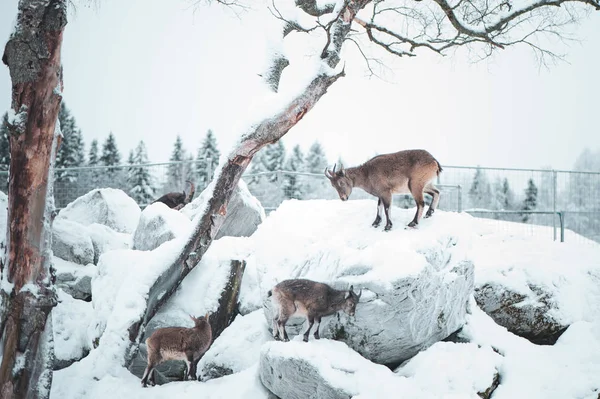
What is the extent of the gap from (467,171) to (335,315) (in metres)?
9.15

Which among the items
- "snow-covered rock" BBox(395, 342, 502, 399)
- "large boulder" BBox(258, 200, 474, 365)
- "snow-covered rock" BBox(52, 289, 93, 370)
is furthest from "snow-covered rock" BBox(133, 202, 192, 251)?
"snow-covered rock" BBox(395, 342, 502, 399)

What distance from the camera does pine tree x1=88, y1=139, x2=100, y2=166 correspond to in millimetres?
46875

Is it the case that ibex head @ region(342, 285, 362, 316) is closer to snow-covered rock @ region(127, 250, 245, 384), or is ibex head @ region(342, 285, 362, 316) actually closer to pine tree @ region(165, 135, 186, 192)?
snow-covered rock @ region(127, 250, 245, 384)

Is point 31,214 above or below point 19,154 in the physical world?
below

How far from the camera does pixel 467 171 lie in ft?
48.0

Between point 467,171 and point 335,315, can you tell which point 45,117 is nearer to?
point 335,315

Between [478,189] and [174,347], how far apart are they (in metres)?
11.3

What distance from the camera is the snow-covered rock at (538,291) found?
25.7 ft

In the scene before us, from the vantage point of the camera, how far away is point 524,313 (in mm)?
7895

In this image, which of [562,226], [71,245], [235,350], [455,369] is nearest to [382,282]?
[455,369]

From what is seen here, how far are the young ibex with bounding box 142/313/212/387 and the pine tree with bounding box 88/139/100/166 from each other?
42362 mm

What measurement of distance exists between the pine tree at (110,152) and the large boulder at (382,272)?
39514mm

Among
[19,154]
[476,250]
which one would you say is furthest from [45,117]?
[476,250]

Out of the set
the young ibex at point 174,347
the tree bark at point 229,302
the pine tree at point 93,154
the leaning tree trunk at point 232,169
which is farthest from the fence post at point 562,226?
the pine tree at point 93,154
